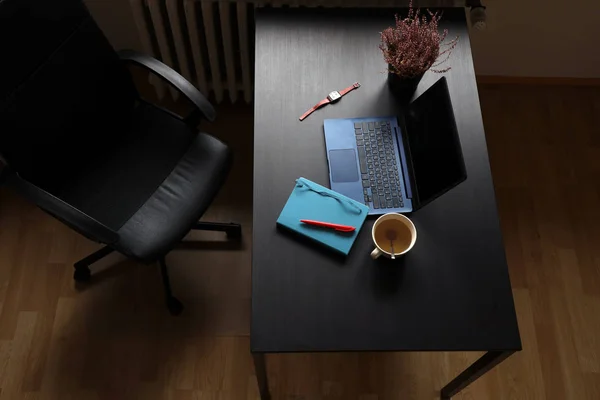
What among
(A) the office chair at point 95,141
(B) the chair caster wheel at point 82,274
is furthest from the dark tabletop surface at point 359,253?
(B) the chair caster wheel at point 82,274

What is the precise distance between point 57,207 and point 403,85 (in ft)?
3.40

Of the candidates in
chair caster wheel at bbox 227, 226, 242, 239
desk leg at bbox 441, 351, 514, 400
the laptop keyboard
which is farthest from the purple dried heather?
chair caster wheel at bbox 227, 226, 242, 239

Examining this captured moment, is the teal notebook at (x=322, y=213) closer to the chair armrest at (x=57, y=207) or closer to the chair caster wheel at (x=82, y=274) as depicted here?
the chair armrest at (x=57, y=207)

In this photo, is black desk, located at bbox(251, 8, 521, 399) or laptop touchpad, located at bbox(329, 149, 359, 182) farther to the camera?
laptop touchpad, located at bbox(329, 149, 359, 182)

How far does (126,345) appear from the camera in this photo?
6.46 feet

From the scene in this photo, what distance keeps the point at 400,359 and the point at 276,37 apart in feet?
3.98

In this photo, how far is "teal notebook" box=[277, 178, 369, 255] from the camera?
1367 mm

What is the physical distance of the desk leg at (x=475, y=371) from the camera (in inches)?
53.2

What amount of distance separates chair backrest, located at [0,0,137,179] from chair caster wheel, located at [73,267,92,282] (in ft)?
1.57

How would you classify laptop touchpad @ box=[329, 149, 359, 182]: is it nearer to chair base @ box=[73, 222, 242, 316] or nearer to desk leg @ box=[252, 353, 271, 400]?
desk leg @ box=[252, 353, 271, 400]

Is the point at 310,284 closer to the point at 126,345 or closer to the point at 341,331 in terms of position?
the point at 341,331

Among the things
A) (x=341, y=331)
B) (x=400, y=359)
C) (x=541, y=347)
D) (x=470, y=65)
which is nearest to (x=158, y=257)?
(x=341, y=331)

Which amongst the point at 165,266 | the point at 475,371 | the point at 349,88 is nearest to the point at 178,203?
the point at 165,266

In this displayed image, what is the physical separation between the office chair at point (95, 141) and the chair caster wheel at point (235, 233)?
1.02ft
